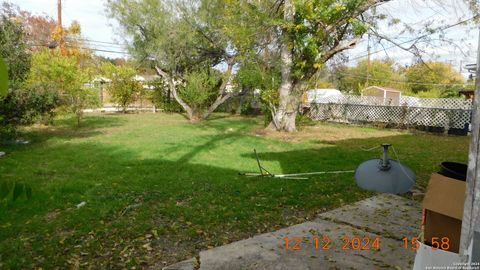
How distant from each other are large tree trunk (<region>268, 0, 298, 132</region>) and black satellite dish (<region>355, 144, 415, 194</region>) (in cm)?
667

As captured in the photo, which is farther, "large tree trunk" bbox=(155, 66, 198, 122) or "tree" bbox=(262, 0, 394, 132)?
"large tree trunk" bbox=(155, 66, 198, 122)

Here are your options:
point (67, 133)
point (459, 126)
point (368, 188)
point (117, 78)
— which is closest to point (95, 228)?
point (368, 188)

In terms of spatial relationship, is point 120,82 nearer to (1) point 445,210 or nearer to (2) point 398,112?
(2) point 398,112

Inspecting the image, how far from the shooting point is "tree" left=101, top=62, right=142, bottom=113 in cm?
1926

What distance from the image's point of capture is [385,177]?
15.5 feet

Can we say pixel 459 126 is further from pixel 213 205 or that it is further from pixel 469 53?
pixel 213 205

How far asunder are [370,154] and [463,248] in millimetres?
6768

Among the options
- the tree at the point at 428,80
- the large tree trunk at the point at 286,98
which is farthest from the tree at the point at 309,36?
the tree at the point at 428,80

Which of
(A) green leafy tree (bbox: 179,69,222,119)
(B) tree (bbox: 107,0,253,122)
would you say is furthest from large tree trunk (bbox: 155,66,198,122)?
(A) green leafy tree (bbox: 179,69,222,119)

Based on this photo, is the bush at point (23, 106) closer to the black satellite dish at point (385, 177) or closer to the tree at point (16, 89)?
the tree at point (16, 89)

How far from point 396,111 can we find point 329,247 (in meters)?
13.8

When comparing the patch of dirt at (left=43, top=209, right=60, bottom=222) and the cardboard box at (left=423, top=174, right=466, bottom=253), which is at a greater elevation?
the cardboard box at (left=423, top=174, right=466, bottom=253)

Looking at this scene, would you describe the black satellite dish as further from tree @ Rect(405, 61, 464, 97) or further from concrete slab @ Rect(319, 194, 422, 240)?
tree @ Rect(405, 61, 464, 97)
